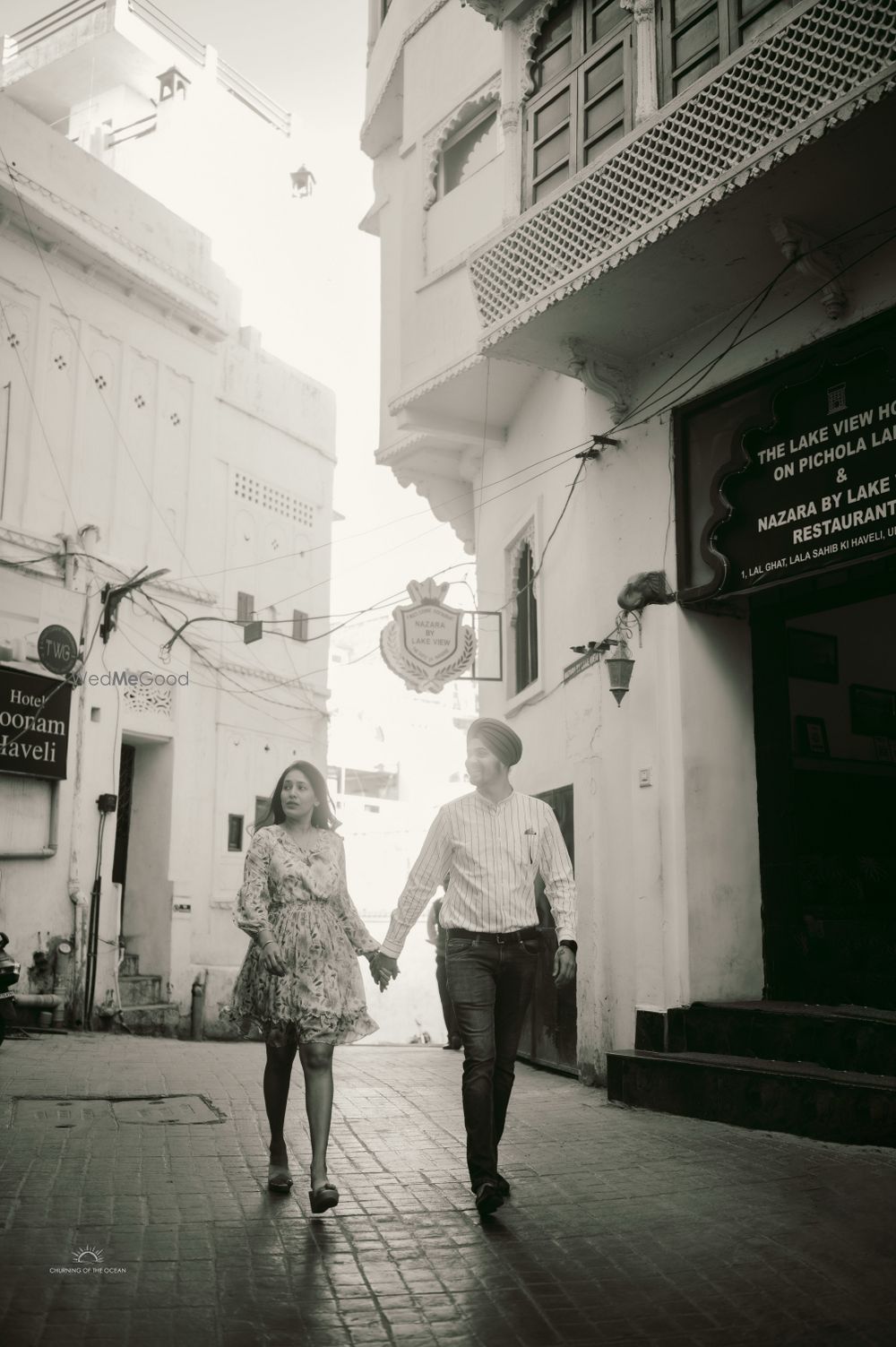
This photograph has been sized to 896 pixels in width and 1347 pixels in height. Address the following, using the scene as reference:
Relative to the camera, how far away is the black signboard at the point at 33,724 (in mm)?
16312

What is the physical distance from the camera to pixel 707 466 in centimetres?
898

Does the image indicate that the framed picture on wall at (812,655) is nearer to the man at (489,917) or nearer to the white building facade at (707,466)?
the white building facade at (707,466)

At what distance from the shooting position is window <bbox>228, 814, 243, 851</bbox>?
20.9m

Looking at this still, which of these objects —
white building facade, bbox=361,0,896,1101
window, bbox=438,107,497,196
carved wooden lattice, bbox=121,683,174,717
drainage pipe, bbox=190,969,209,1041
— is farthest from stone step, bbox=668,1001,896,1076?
carved wooden lattice, bbox=121,683,174,717

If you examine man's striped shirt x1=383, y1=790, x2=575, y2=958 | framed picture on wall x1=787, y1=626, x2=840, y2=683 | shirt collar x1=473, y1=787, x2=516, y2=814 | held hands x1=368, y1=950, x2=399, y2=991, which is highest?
framed picture on wall x1=787, y1=626, x2=840, y2=683

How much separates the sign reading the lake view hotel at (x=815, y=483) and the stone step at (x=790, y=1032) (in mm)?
2748

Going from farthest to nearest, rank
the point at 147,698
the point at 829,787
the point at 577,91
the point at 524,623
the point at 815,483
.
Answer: the point at 147,698
the point at 524,623
the point at 829,787
the point at 577,91
the point at 815,483

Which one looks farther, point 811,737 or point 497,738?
point 811,737

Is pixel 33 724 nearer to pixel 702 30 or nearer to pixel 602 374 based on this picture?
pixel 602 374

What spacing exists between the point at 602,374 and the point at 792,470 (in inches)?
86.9

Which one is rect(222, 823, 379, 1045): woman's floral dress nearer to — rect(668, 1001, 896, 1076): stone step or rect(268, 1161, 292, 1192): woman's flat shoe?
rect(268, 1161, 292, 1192): woman's flat shoe

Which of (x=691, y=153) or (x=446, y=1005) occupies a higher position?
(x=691, y=153)

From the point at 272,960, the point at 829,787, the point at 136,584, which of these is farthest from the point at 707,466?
the point at 136,584

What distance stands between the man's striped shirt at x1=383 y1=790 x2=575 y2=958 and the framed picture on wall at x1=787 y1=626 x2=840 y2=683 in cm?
462
